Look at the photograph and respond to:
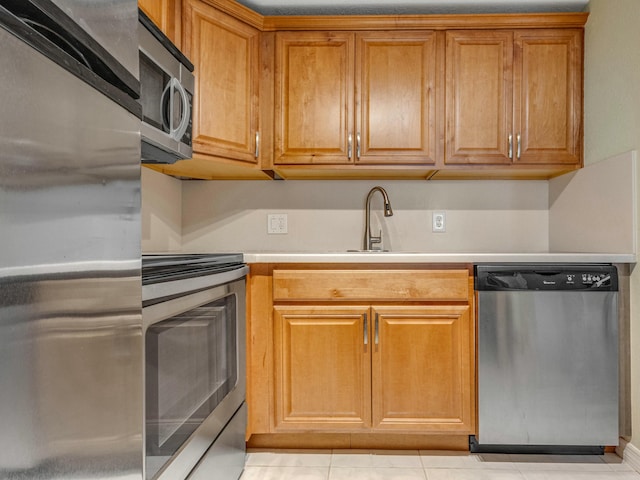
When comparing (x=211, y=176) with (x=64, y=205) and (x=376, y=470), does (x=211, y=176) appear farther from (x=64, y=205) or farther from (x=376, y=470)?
(x=64, y=205)

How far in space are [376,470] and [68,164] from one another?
1.72 metres

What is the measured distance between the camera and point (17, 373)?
0.36 meters

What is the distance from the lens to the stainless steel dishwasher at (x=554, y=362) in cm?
176

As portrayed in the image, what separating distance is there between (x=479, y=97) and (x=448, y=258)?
2.80 feet

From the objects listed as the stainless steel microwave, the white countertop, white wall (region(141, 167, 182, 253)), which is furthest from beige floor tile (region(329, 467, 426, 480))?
the stainless steel microwave

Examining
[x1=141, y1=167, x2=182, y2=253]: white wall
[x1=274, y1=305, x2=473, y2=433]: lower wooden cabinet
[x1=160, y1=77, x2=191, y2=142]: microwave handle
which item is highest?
[x1=160, y1=77, x2=191, y2=142]: microwave handle

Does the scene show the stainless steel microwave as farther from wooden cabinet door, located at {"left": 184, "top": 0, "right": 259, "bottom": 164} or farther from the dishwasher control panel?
the dishwasher control panel

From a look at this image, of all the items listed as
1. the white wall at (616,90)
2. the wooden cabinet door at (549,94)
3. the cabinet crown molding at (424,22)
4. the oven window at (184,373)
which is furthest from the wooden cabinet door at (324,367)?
the cabinet crown molding at (424,22)

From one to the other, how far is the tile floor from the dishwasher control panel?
0.71 m

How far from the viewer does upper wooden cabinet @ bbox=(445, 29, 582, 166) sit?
82.7 inches

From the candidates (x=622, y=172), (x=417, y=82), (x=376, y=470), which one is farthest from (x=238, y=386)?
(x=622, y=172)

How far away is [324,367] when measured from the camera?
183 centimetres

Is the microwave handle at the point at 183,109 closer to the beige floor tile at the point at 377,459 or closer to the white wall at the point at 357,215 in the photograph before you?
the white wall at the point at 357,215

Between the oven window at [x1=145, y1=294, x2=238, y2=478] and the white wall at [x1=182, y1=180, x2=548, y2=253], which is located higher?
the white wall at [x1=182, y1=180, x2=548, y2=253]
